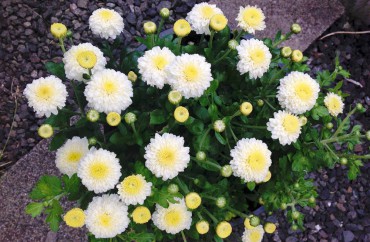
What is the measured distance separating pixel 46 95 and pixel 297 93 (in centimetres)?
64

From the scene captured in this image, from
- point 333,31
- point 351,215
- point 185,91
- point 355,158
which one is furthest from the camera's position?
point 333,31

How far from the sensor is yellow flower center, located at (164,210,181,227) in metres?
1.28

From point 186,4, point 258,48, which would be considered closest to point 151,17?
point 186,4

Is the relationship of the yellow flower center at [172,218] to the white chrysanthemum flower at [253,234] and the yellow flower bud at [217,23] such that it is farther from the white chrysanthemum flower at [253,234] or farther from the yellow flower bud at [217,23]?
the yellow flower bud at [217,23]

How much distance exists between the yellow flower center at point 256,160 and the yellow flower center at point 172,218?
0.24 m

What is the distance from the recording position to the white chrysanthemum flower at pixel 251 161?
1.23 m

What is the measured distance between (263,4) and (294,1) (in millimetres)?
139

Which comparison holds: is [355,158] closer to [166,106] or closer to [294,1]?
[166,106]

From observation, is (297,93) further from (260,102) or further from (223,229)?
(223,229)

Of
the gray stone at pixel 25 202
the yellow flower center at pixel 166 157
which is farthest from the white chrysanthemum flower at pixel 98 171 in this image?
the gray stone at pixel 25 202

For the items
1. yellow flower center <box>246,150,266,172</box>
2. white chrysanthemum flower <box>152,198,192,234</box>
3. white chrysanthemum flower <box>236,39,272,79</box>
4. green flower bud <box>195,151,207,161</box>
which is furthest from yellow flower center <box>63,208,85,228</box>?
white chrysanthemum flower <box>236,39,272,79</box>

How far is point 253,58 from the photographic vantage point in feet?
4.15

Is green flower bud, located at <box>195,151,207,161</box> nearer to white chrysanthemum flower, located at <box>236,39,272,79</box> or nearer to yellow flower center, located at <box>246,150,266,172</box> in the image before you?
yellow flower center, located at <box>246,150,266,172</box>

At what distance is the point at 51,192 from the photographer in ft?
3.94
